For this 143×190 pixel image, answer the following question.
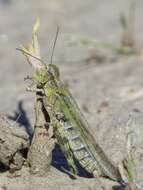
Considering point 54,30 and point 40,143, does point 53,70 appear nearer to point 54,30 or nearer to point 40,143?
point 40,143

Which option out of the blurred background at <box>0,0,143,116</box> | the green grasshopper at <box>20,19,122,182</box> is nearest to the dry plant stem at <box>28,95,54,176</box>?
the green grasshopper at <box>20,19,122,182</box>

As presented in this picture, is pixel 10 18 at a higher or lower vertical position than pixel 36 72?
higher

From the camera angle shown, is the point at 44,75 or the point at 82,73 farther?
the point at 82,73

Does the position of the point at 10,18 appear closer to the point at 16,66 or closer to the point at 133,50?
the point at 16,66

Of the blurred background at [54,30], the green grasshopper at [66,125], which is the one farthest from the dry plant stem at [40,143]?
the blurred background at [54,30]

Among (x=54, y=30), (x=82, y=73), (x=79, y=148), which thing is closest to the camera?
(x=79, y=148)

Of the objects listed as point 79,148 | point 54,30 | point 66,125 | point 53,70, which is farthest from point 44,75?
point 54,30

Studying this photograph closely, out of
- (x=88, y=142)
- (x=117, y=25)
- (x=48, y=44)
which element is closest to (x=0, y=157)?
(x=88, y=142)
